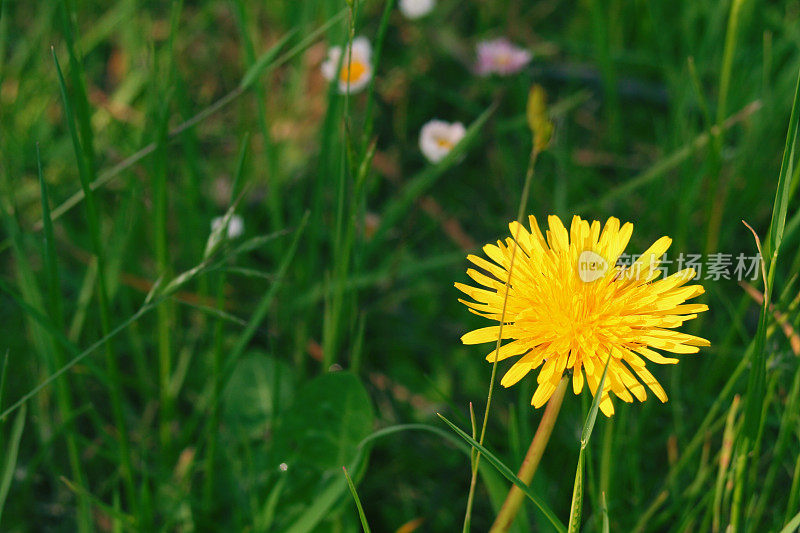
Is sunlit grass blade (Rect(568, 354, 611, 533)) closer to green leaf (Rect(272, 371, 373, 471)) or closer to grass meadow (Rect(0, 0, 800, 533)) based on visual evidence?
grass meadow (Rect(0, 0, 800, 533))

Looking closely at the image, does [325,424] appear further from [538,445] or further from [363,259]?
[538,445]

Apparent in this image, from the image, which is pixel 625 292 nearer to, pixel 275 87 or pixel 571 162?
pixel 571 162

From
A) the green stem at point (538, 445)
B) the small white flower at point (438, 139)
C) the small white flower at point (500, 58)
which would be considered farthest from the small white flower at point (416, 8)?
the green stem at point (538, 445)

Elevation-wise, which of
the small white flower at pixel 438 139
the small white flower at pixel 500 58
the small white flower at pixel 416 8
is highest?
the small white flower at pixel 416 8

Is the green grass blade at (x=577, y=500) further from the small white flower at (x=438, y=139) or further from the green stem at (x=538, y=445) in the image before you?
the small white flower at (x=438, y=139)

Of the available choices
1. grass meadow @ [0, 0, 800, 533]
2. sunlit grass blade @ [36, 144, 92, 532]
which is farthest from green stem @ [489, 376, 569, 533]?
sunlit grass blade @ [36, 144, 92, 532]

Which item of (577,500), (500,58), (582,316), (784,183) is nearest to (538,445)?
(577,500)

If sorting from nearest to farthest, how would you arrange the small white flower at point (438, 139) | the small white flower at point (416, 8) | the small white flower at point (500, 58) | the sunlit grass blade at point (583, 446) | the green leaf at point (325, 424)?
the sunlit grass blade at point (583, 446) → the green leaf at point (325, 424) → the small white flower at point (438, 139) → the small white flower at point (500, 58) → the small white flower at point (416, 8)
